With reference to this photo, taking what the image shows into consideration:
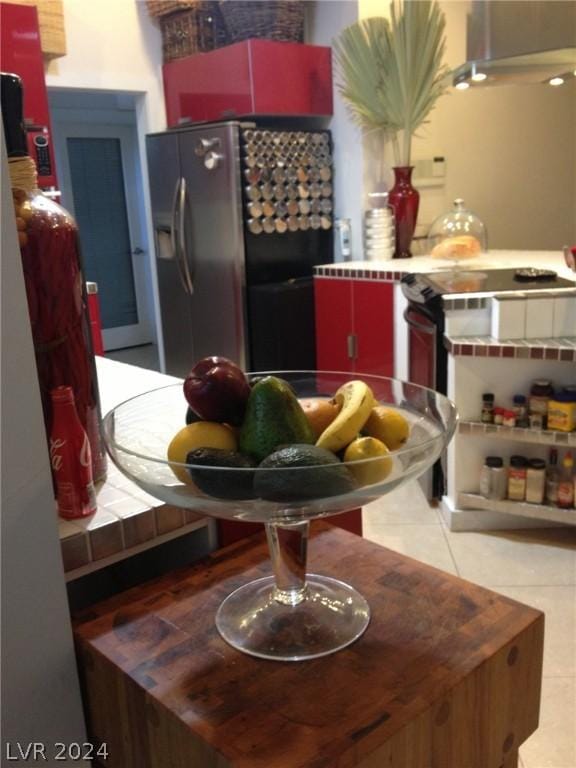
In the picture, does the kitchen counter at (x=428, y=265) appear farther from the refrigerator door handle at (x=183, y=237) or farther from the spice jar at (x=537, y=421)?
the spice jar at (x=537, y=421)

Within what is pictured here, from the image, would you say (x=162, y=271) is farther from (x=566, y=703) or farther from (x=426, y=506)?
(x=566, y=703)

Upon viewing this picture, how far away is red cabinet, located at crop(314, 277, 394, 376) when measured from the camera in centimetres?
352

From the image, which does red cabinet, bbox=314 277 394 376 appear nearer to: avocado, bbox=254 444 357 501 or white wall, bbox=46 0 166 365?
white wall, bbox=46 0 166 365

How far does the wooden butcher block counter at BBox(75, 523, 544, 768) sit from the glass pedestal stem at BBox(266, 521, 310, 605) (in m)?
0.10

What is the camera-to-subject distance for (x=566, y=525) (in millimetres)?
2793

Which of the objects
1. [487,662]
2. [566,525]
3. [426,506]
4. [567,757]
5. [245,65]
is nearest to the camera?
[487,662]

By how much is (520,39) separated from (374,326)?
1458 mm

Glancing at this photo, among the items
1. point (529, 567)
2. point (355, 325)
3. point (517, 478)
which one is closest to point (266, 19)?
point (355, 325)

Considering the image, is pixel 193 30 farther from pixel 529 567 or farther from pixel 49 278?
pixel 49 278

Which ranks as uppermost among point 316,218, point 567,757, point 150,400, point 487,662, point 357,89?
point 357,89

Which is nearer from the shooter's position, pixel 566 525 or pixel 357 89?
pixel 566 525

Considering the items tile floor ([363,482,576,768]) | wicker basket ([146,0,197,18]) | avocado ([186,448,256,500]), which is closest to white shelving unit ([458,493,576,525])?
tile floor ([363,482,576,768])

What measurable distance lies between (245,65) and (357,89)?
61cm

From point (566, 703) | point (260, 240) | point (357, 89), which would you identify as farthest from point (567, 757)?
point (357, 89)
